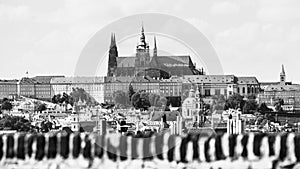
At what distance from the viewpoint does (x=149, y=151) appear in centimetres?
537

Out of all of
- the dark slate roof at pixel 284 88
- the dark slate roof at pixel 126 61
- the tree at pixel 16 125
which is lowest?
the tree at pixel 16 125

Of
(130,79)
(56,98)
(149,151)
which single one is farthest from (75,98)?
(149,151)

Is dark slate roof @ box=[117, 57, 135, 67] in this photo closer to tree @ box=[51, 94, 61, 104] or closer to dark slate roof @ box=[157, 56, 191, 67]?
dark slate roof @ box=[157, 56, 191, 67]

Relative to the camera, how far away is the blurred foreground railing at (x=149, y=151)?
16.9 feet

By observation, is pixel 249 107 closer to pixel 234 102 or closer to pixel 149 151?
pixel 234 102

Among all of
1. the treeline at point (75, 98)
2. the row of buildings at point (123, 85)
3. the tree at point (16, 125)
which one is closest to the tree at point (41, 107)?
the treeline at point (75, 98)

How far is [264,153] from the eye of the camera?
5.14 meters

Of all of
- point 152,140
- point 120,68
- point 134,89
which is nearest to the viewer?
point 152,140

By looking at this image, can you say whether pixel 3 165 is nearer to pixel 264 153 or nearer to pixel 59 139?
pixel 59 139

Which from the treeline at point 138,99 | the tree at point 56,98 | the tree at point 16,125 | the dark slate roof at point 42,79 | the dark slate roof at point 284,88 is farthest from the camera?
the dark slate roof at point 284,88

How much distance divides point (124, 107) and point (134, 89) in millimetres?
1893

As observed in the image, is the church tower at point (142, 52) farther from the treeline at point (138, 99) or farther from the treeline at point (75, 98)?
the treeline at point (138, 99)

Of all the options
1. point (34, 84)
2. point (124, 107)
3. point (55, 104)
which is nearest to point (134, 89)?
point (124, 107)

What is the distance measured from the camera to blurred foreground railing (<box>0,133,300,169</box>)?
5.14m
